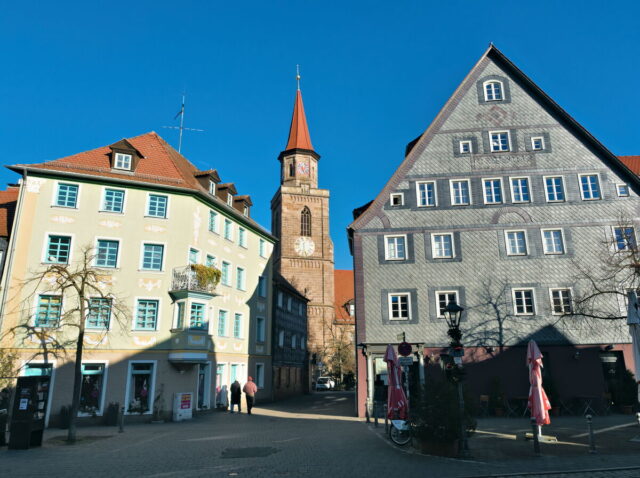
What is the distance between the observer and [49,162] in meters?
25.0

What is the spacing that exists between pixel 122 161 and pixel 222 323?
10.5 metres

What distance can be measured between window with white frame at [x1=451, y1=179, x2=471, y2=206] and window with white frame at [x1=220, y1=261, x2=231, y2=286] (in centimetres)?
1348

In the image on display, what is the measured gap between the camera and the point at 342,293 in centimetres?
7544

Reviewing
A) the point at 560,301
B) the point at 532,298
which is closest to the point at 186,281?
the point at 532,298

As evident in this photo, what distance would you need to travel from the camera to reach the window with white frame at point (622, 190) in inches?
1004

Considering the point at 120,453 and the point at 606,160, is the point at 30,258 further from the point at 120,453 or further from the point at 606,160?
the point at 606,160

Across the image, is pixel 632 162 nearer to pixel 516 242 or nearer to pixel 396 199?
pixel 516 242

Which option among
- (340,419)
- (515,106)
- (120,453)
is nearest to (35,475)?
(120,453)

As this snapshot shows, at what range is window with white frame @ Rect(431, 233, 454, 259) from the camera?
25.6m

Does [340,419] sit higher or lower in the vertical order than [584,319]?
lower

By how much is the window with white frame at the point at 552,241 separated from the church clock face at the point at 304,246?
137 ft

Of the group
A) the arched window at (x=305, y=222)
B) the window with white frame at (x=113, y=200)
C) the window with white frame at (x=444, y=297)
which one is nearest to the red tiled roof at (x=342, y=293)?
the arched window at (x=305, y=222)

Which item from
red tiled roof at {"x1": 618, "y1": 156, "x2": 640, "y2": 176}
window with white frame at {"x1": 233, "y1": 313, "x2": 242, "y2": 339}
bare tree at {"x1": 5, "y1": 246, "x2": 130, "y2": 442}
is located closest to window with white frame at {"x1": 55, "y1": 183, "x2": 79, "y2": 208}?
bare tree at {"x1": 5, "y1": 246, "x2": 130, "y2": 442}

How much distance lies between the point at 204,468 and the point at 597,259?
21.6m
